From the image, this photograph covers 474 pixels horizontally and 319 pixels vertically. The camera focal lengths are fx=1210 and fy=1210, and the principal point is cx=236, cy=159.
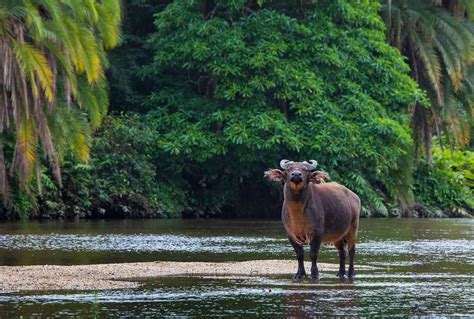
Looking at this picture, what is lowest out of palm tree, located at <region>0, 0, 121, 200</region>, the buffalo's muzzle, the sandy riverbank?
the sandy riverbank

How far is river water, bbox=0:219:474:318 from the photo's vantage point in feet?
43.5

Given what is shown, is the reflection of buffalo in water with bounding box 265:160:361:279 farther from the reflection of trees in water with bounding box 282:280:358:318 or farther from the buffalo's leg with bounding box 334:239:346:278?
the reflection of trees in water with bounding box 282:280:358:318

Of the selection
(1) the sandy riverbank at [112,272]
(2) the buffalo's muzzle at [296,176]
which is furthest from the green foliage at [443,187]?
(2) the buffalo's muzzle at [296,176]

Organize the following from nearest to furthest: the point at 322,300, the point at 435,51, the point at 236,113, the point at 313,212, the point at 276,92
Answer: the point at 322,300 < the point at 313,212 < the point at 236,113 < the point at 276,92 < the point at 435,51

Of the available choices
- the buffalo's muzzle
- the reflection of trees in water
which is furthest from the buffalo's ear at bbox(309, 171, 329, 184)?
the reflection of trees in water

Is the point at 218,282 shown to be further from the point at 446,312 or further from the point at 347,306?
the point at 446,312

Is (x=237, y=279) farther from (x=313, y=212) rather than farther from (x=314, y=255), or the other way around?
(x=313, y=212)

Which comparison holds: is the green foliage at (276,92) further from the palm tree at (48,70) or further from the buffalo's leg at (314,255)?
the buffalo's leg at (314,255)

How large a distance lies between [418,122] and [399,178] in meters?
3.75

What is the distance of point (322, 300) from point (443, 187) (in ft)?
112

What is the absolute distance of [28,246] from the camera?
23469 mm

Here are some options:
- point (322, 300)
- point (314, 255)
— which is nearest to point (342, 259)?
point (314, 255)

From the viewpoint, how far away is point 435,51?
46.3m

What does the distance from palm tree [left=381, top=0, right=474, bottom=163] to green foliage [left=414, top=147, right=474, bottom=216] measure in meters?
1.02
